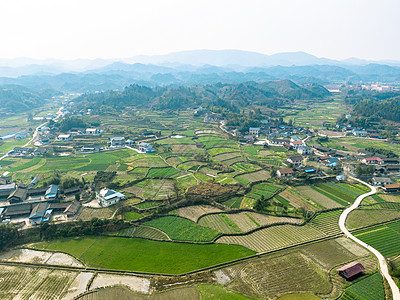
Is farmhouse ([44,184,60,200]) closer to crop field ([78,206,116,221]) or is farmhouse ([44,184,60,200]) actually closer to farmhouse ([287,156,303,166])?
crop field ([78,206,116,221])

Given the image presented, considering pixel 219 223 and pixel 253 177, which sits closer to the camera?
pixel 219 223

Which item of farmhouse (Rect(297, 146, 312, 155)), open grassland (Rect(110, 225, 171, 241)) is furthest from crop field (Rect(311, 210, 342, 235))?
farmhouse (Rect(297, 146, 312, 155))

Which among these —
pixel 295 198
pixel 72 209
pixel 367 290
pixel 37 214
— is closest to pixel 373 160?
pixel 295 198

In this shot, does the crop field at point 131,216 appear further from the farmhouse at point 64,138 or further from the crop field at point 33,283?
the farmhouse at point 64,138

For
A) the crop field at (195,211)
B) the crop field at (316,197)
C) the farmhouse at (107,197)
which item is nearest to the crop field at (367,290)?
the crop field at (316,197)

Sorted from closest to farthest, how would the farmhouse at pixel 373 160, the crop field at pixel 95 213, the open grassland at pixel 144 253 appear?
the open grassland at pixel 144 253, the crop field at pixel 95 213, the farmhouse at pixel 373 160

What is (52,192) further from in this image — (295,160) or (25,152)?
(295,160)
